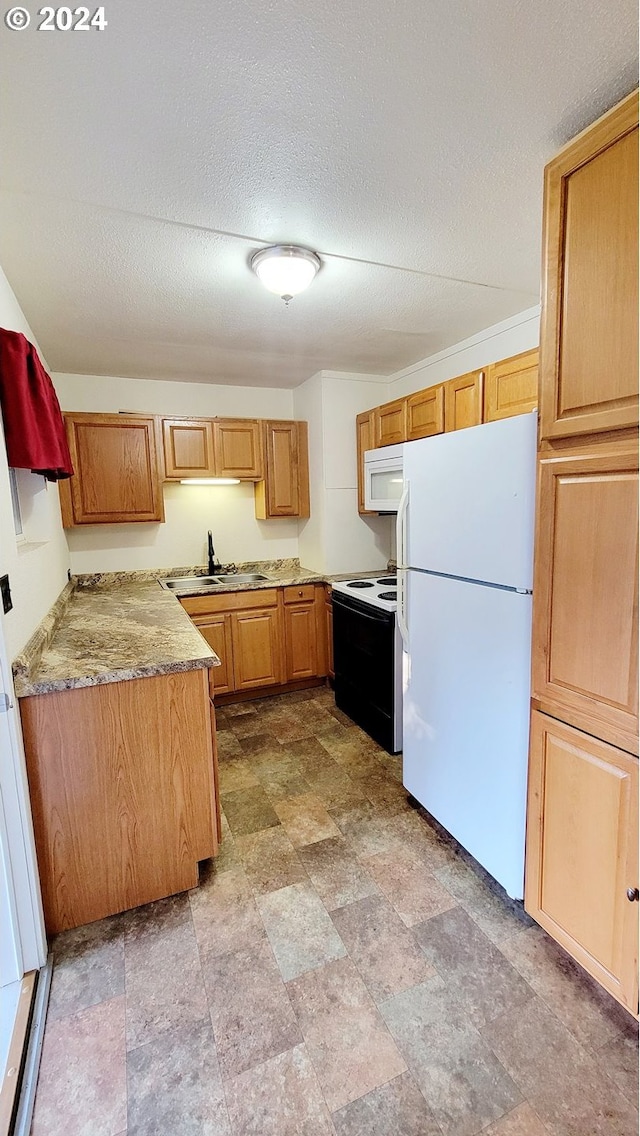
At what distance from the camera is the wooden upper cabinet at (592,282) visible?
110 cm

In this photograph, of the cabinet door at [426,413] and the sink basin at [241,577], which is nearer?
the cabinet door at [426,413]

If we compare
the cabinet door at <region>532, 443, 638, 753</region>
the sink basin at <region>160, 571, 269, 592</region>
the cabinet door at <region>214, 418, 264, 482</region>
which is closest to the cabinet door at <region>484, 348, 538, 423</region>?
the cabinet door at <region>532, 443, 638, 753</region>

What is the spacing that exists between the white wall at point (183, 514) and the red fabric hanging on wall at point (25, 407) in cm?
181

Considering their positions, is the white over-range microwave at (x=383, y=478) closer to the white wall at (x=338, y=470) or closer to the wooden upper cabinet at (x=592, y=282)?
the white wall at (x=338, y=470)

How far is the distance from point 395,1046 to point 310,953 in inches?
14.0

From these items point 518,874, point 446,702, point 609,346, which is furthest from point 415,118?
point 518,874

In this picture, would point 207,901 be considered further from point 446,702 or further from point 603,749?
point 603,749

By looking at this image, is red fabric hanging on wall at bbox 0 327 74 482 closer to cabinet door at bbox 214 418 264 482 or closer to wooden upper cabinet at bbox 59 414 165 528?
wooden upper cabinet at bbox 59 414 165 528

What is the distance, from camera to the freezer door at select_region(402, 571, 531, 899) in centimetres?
156

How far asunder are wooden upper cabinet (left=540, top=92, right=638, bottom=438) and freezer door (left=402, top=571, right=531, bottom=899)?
602 millimetres

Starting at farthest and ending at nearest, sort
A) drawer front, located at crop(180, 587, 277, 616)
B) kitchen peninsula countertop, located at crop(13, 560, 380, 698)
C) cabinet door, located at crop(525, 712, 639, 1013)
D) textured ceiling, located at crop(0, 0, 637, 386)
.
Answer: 1. drawer front, located at crop(180, 587, 277, 616)
2. kitchen peninsula countertop, located at crop(13, 560, 380, 698)
3. cabinet door, located at crop(525, 712, 639, 1013)
4. textured ceiling, located at crop(0, 0, 637, 386)

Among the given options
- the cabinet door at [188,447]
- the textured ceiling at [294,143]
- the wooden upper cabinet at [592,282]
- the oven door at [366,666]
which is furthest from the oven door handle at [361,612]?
the textured ceiling at [294,143]

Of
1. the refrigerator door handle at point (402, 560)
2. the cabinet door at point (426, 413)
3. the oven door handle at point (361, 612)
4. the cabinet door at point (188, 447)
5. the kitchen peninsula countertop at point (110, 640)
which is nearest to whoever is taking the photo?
the kitchen peninsula countertop at point (110, 640)

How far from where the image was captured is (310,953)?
151 cm
